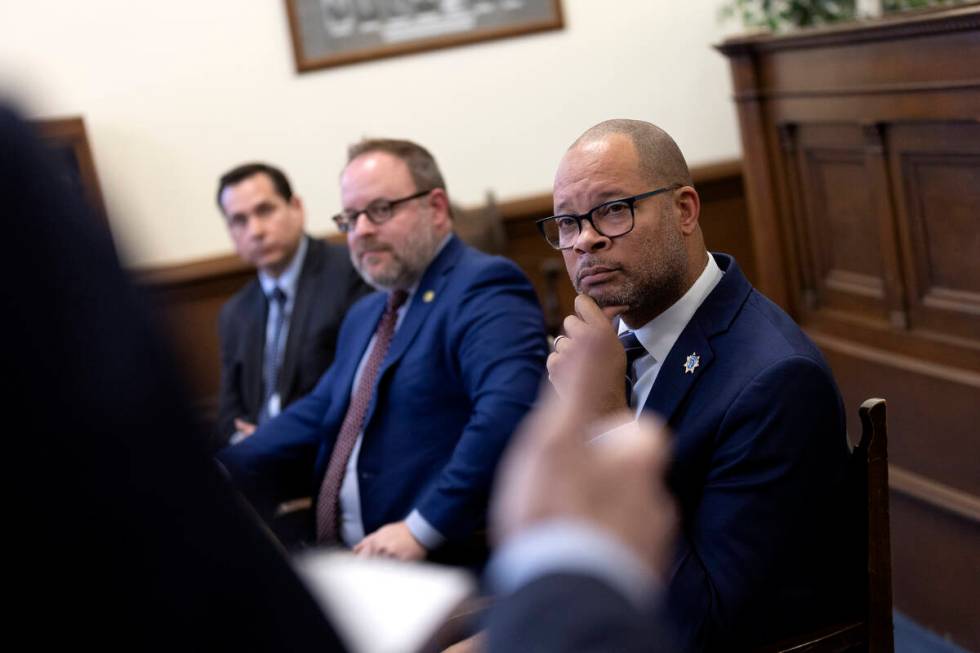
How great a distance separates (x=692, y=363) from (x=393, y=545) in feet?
3.49

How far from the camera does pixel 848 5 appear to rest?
16.1 feet

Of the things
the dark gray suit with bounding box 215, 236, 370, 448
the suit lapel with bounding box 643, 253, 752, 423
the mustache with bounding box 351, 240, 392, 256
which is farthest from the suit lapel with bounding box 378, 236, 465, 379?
the suit lapel with bounding box 643, 253, 752, 423

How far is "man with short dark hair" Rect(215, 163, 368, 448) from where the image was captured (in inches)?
151

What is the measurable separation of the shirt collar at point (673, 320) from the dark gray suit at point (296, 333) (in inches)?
75.5

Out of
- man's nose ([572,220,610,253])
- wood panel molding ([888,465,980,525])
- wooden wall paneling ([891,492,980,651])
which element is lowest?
wooden wall paneling ([891,492,980,651])

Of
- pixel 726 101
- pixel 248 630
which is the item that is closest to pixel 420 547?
pixel 248 630

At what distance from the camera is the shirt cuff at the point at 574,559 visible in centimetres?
68

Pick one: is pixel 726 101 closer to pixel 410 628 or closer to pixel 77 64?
pixel 77 64

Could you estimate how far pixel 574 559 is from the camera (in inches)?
27.0

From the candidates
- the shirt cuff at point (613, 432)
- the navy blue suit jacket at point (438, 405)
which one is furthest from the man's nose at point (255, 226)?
the shirt cuff at point (613, 432)

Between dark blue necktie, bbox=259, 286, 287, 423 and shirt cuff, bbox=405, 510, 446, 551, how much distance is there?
128 centimetres

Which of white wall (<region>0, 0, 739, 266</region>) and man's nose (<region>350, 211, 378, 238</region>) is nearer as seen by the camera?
man's nose (<region>350, 211, 378, 238</region>)

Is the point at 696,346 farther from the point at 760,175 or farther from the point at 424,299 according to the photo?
the point at 760,175

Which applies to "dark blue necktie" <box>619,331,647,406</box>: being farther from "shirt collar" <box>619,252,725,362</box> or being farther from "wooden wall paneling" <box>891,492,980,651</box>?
"wooden wall paneling" <box>891,492,980,651</box>
